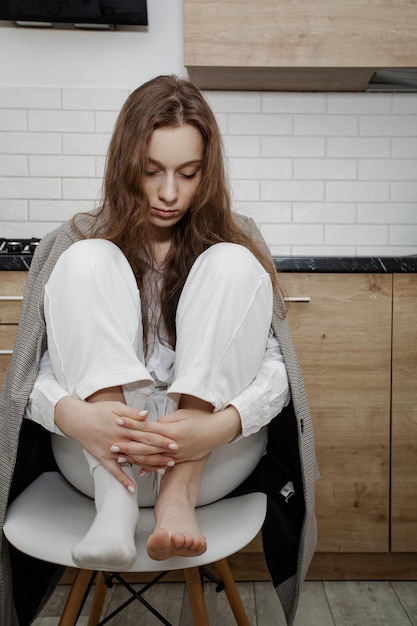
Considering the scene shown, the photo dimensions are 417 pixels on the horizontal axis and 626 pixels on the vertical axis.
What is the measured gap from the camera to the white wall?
2465 mm

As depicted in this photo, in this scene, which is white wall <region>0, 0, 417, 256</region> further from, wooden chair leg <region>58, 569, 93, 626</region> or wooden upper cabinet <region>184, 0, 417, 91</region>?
wooden chair leg <region>58, 569, 93, 626</region>

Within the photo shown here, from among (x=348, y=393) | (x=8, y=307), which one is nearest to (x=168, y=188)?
(x=8, y=307)

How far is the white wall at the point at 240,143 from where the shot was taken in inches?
97.0

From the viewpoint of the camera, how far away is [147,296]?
123 centimetres

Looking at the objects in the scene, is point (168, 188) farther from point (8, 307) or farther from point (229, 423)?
point (8, 307)

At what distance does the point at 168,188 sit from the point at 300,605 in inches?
48.0

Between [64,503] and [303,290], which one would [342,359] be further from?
[64,503]

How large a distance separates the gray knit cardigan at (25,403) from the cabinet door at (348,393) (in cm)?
66

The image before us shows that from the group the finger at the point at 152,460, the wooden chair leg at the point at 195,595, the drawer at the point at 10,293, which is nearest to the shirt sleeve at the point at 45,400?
the finger at the point at 152,460

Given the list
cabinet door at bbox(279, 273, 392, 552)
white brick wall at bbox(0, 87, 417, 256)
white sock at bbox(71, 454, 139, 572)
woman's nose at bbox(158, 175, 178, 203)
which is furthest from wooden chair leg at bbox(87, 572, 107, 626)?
white brick wall at bbox(0, 87, 417, 256)

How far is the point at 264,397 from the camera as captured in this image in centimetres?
96

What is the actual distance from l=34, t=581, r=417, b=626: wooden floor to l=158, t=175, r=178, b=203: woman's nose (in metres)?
1.11

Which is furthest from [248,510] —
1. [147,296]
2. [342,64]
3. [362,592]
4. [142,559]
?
[342,64]

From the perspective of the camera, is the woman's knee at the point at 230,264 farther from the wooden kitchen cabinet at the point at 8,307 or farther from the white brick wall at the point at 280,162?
the white brick wall at the point at 280,162
